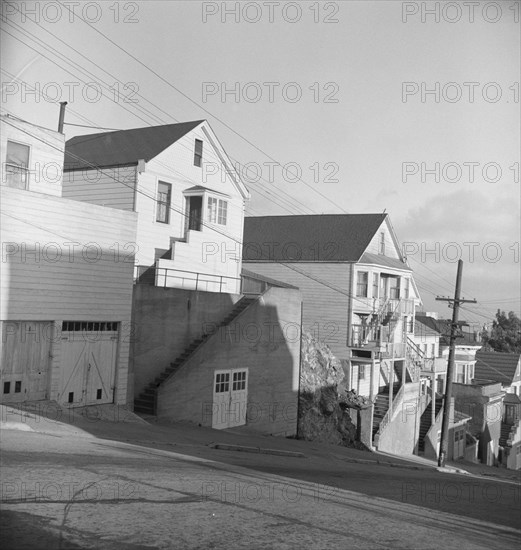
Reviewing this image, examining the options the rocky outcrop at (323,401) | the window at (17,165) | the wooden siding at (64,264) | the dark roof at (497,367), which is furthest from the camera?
the dark roof at (497,367)

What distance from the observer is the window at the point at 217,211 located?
27.7 meters

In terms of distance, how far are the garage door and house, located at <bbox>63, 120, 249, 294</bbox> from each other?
5.95 m

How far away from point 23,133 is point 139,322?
6306 millimetres

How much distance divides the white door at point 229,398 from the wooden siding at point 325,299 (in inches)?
475

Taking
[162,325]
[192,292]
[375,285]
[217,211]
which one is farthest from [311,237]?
[162,325]

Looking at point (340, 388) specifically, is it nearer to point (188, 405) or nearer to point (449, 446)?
point (449, 446)

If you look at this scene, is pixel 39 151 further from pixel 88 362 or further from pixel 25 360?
pixel 88 362

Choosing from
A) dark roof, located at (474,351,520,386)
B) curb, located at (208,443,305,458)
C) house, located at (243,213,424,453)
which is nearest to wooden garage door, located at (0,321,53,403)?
curb, located at (208,443,305,458)

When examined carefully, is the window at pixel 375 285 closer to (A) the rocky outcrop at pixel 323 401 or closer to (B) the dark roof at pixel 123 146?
(A) the rocky outcrop at pixel 323 401

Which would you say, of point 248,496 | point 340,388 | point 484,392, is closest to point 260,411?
point 340,388

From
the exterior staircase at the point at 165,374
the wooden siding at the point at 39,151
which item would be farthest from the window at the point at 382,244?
the wooden siding at the point at 39,151

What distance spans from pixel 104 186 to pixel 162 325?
8.42 metres

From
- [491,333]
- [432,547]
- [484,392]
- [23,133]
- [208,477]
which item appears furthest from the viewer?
[491,333]

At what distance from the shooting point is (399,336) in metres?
36.7
